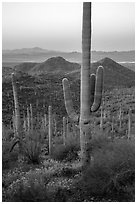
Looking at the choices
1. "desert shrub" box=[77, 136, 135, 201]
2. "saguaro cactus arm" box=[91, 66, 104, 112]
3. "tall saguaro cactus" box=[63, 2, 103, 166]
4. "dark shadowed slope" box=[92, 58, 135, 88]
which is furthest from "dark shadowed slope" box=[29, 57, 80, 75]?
"desert shrub" box=[77, 136, 135, 201]

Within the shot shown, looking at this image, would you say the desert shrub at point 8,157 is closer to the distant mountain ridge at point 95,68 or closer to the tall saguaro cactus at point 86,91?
the tall saguaro cactus at point 86,91

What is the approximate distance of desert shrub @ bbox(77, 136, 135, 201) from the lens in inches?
226

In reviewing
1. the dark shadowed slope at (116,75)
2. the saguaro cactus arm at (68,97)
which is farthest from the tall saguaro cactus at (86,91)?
the dark shadowed slope at (116,75)

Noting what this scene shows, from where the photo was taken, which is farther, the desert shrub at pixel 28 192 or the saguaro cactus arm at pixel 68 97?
the saguaro cactus arm at pixel 68 97

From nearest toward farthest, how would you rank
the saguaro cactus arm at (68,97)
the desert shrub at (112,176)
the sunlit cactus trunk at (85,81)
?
the desert shrub at (112,176), the sunlit cactus trunk at (85,81), the saguaro cactus arm at (68,97)

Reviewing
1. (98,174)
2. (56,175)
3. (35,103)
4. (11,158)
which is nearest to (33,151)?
(11,158)

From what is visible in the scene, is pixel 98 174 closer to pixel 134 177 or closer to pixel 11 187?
pixel 134 177

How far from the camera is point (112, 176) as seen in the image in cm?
586

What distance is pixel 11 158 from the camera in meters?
9.16

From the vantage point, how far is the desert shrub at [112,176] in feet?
18.9

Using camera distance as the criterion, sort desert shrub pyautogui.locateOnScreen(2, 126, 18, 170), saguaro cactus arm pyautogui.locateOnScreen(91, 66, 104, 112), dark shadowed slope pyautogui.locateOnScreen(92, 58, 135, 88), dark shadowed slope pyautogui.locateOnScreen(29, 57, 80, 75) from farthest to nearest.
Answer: dark shadowed slope pyautogui.locateOnScreen(29, 57, 80, 75), dark shadowed slope pyautogui.locateOnScreen(92, 58, 135, 88), desert shrub pyautogui.locateOnScreen(2, 126, 18, 170), saguaro cactus arm pyautogui.locateOnScreen(91, 66, 104, 112)

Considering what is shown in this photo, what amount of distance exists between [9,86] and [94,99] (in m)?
27.4

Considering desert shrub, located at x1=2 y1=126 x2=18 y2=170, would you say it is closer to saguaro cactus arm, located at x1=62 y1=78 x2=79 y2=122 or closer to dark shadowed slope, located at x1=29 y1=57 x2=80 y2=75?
saguaro cactus arm, located at x1=62 y1=78 x2=79 y2=122

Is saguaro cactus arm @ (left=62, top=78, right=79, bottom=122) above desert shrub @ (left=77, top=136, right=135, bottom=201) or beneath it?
above
